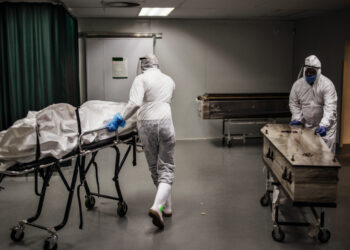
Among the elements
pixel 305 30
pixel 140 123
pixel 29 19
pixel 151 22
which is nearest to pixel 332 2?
pixel 305 30

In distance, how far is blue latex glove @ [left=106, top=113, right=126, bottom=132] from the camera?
3.38 m

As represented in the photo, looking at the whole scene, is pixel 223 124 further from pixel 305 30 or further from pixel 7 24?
pixel 7 24

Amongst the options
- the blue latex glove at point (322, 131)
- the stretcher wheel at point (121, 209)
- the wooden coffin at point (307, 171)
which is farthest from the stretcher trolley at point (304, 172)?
the stretcher wheel at point (121, 209)

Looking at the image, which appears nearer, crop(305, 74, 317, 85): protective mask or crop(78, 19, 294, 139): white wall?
crop(305, 74, 317, 85): protective mask

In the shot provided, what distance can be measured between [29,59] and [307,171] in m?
3.79

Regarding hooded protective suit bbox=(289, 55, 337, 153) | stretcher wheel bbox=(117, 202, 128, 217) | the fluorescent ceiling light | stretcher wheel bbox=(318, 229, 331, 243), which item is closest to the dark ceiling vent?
the fluorescent ceiling light

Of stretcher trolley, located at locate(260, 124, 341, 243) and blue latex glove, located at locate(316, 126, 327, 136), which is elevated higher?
blue latex glove, located at locate(316, 126, 327, 136)

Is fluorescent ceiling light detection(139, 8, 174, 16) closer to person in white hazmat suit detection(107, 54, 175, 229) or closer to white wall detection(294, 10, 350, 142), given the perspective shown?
white wall detection(294, 10, 350, 142)

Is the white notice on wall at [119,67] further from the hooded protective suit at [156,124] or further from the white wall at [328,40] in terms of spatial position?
the hooded protective suit at [156,124]

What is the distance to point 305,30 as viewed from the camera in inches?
303

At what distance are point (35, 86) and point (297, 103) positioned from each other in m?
3.25

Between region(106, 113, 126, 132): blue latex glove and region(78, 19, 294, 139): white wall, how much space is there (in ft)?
14.2

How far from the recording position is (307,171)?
9.02 ft

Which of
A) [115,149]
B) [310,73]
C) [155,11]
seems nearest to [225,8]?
[155,11]
